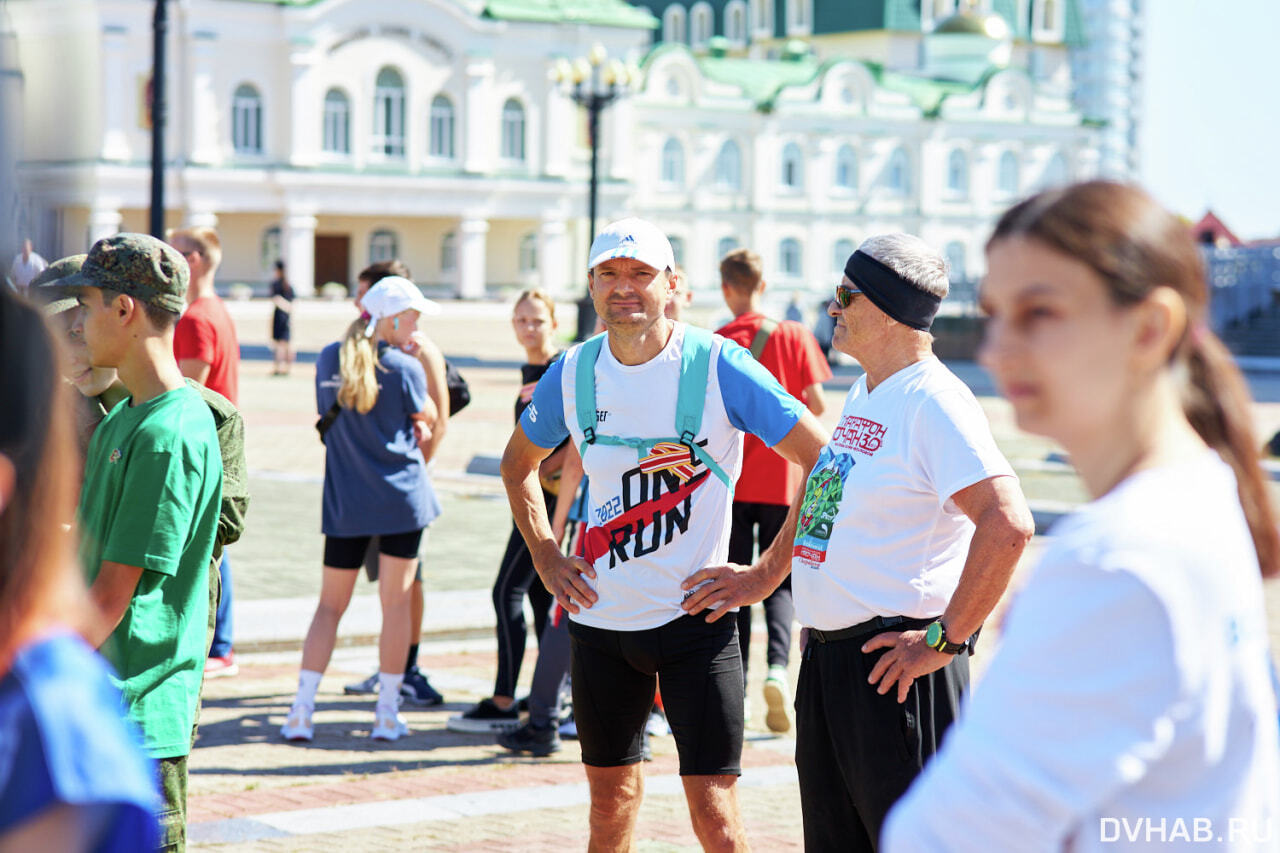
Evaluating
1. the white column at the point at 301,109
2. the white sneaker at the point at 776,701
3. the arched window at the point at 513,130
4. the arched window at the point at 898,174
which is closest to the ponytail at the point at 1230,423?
the white sneaker at the point at 776,701

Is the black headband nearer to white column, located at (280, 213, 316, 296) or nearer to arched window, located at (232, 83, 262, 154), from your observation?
white column, located at (280, 213, 316, 296)

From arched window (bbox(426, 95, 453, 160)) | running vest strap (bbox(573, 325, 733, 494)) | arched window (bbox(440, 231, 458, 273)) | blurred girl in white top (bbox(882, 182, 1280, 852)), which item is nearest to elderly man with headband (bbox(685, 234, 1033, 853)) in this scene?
running vest strap (bbox(573, 325, 733, 494))

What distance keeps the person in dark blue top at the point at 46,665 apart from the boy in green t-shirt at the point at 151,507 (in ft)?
6.77

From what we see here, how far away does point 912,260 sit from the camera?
4027 mm

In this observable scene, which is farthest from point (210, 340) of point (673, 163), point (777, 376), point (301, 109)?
point (673, 163)

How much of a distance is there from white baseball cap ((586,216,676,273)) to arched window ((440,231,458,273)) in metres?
69.9

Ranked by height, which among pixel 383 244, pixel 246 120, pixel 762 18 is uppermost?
pixel 762 18

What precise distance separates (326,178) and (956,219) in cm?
3349

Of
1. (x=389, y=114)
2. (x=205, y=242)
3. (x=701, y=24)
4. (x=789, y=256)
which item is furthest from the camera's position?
(x=701, y=24)

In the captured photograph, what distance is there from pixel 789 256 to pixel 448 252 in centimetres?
1723

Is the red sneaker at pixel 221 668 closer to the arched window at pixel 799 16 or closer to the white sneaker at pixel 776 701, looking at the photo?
the white sneaker at pixel 776 701

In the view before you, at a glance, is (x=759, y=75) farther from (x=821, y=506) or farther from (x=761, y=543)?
(x=821, y=506)

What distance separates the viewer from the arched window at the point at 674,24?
10619 cm

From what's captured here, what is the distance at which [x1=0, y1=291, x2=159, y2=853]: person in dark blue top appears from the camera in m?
1.48
